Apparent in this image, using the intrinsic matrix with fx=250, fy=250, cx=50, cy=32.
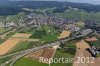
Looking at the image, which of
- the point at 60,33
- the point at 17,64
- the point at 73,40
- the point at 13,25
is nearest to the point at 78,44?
the point at 73,40

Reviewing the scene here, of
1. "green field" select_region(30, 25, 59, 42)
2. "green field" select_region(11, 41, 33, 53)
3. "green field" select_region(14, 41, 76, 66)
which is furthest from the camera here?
"green field" select_region(30, 25, 59, 42)

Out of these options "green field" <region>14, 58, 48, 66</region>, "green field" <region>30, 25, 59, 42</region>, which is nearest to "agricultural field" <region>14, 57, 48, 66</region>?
"green field" <region>14, 58, 48, 66</region>

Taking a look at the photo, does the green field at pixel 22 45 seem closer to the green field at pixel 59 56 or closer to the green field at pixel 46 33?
the green field at pixel 46 33

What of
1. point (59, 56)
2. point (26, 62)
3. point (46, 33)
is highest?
point (59, 56)

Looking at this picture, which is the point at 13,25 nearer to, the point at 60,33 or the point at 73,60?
the point at 60,33

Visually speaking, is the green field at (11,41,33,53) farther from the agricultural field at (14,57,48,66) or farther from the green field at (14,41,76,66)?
the agricultural field at (14,57,48,66)

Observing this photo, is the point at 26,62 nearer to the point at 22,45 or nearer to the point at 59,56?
the point at 59,56

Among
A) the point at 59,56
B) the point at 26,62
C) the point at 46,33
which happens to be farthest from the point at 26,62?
the point at 46,33

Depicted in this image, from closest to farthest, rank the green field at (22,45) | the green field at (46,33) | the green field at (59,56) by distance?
1. the green field at (59,56)
2. the green field at (22,45)
3. the green field at (46,33)

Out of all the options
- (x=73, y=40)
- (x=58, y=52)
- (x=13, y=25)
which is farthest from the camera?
(x=13, y=25)

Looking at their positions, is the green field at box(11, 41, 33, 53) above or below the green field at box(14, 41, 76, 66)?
below

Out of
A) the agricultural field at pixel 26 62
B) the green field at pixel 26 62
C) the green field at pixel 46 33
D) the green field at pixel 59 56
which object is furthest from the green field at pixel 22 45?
the green field at pixel 26 62
